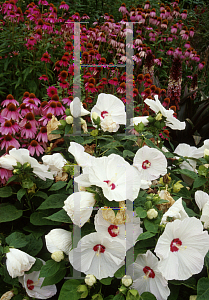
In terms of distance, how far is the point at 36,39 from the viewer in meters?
2.38

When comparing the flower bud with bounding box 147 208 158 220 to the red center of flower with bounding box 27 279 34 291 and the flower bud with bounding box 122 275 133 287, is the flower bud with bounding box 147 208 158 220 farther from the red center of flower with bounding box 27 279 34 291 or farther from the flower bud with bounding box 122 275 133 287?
the red center of flower with bounding box 27 279 34 291

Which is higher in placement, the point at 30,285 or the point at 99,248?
the point at 99,248

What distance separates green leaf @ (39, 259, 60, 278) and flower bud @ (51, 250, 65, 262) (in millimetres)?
20

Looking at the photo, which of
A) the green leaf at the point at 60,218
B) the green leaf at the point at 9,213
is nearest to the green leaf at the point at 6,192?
the green leaf at the point at 9,213

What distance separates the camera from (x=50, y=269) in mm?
774

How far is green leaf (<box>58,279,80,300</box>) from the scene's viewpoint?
75 cm

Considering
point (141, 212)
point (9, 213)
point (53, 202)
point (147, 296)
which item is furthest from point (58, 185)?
point (147, 296)

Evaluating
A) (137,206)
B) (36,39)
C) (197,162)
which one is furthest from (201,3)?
(137,206)

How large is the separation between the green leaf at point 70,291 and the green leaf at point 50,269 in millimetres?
45

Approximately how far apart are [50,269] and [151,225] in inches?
11.4

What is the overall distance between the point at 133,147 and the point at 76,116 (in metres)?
0.28

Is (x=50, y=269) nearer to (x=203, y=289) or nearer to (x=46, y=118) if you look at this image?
(x=203, y=289)

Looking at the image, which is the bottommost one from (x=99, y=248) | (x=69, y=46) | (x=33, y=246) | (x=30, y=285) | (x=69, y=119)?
(x=30, y=285)

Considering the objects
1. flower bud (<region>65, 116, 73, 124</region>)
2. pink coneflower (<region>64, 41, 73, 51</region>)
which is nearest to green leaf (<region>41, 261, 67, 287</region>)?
flower bud (<region>65, 116, 73, 124</region>)
